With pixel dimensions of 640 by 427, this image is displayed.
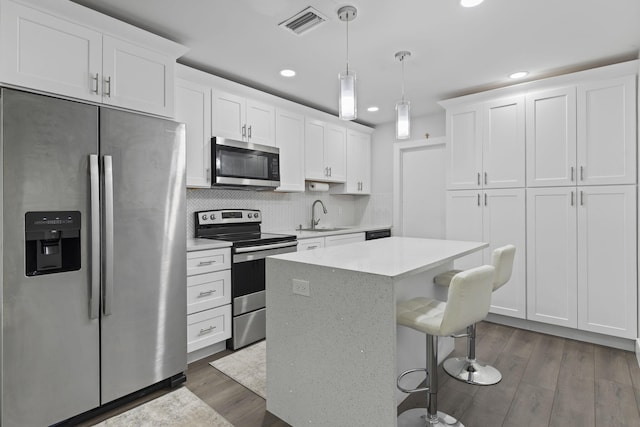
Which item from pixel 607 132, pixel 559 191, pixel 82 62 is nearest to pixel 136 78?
pixel 82 62

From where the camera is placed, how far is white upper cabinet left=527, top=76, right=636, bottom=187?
111 inches

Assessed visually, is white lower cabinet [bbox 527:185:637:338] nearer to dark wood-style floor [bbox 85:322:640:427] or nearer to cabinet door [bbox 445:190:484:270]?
dark wood-style floor [bbox 85:322:640:427]

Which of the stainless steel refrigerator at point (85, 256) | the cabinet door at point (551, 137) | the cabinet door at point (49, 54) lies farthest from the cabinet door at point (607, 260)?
the cabinet door at point (49, 54)

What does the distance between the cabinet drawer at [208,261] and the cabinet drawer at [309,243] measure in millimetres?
909

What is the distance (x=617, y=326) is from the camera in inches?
113

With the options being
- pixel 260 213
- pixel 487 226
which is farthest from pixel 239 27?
pixel 487 226

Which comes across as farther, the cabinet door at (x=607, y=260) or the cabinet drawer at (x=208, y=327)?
the cabinet door at (x=607, y=260)

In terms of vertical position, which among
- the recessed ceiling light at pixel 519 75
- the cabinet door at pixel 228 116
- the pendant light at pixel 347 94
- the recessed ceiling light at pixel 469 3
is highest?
the recessed ceiling light at pixel 519 75

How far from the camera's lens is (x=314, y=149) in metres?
4.17

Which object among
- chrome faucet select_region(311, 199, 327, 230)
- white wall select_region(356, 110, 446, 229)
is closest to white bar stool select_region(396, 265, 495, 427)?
chrome faucet select_region(311, 199, 327, 230)

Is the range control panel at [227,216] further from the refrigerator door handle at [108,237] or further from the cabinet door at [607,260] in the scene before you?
the cabinet door at [607,260]

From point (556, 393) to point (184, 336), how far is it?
99.9 inches

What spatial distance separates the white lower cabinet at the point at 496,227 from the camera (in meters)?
3.34

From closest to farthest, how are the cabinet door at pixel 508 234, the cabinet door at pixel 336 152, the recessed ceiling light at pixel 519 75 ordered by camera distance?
the recessed ceiling light at pixel 519 75
the cabinet door at pixel 508 234
the cabinet door at pixel 336 152
